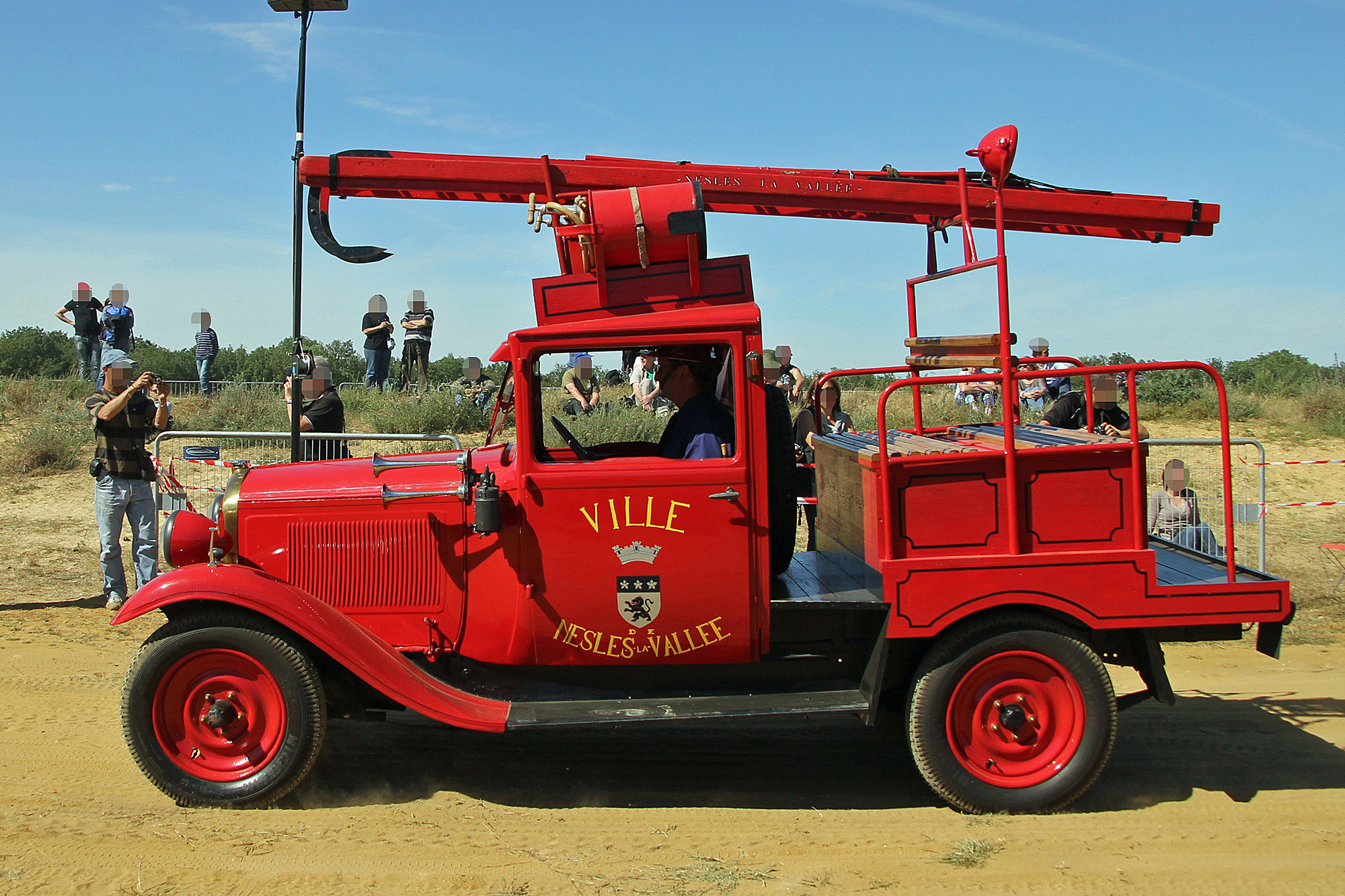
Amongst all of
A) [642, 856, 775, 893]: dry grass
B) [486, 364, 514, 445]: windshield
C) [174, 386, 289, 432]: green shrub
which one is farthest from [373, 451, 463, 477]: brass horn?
[174, 386, 289, 432]: green shrub

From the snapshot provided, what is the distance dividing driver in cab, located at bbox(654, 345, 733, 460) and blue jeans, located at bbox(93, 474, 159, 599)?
16.7 ft

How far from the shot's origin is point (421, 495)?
168 inches

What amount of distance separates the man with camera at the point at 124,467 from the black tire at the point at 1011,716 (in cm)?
626

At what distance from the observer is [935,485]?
402 cm

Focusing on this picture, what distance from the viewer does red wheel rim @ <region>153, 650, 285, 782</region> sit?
13.3 feet

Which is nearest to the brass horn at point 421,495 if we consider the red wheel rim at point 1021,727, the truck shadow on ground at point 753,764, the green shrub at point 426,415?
the truck shadow on ground at point 753,764

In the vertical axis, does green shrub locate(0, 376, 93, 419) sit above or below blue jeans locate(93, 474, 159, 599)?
above

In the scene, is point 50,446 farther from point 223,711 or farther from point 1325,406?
point 1325,406

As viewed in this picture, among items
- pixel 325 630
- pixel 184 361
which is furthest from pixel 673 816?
pixel 184 361

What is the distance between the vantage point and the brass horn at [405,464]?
14.5ft

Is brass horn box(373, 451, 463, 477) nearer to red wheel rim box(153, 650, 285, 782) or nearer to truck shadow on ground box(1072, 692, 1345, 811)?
red wheel rim box(153, 650, 285, 782)

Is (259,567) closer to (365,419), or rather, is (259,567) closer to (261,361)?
(365,419)

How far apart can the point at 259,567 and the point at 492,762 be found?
1.45m

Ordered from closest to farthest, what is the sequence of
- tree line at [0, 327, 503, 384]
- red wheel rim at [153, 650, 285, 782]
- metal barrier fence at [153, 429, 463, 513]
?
red wheel rim at [153, 650, 285, 782], metal barrier fence at [153, 429, 463, 513], tree line at [0, 327, 503, 384]
